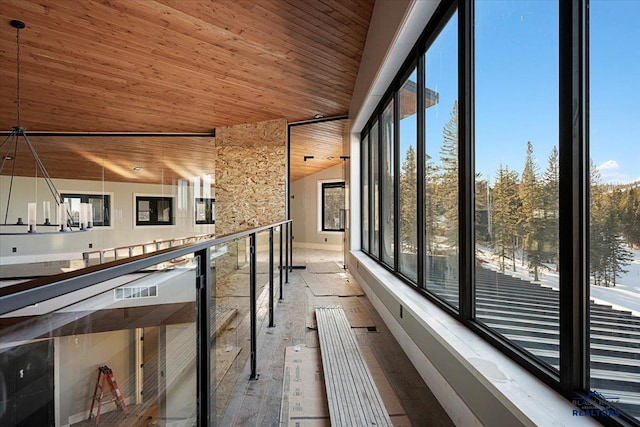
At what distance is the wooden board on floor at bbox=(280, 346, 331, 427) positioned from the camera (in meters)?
2.21

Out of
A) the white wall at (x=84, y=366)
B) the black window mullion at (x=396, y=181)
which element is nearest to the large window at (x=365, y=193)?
the black window mullion at (x=396, y=181)

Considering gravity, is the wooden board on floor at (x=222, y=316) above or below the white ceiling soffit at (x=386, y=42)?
below

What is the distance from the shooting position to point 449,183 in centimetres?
262

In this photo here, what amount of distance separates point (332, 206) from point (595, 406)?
37.3 ft

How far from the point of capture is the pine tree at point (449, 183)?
2520mm

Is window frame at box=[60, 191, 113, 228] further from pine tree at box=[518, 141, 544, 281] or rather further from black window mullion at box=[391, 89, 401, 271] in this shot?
pine tree at box=[518, 141, 544, 281]

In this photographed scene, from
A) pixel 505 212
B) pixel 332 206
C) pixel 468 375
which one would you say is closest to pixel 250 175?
pixel 332 206

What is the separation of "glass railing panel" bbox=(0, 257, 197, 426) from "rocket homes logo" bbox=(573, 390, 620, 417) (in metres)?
1.48

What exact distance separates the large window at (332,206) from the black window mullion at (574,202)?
10859mm

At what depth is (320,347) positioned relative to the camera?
3258mm

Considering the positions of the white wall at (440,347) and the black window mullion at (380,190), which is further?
Result: the black window mullion at (380,190)

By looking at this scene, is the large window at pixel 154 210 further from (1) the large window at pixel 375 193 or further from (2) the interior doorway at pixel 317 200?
(1) the large window at pixel 375 193

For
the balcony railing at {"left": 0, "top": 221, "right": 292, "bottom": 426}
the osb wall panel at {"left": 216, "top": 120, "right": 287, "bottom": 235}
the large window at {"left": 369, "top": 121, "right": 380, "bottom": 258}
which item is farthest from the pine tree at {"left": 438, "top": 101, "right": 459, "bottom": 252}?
the osb wall panel at {"left": 216, "top": 120, "right": 287, "bottom": 235}

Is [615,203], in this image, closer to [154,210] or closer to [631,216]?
[631,216]
